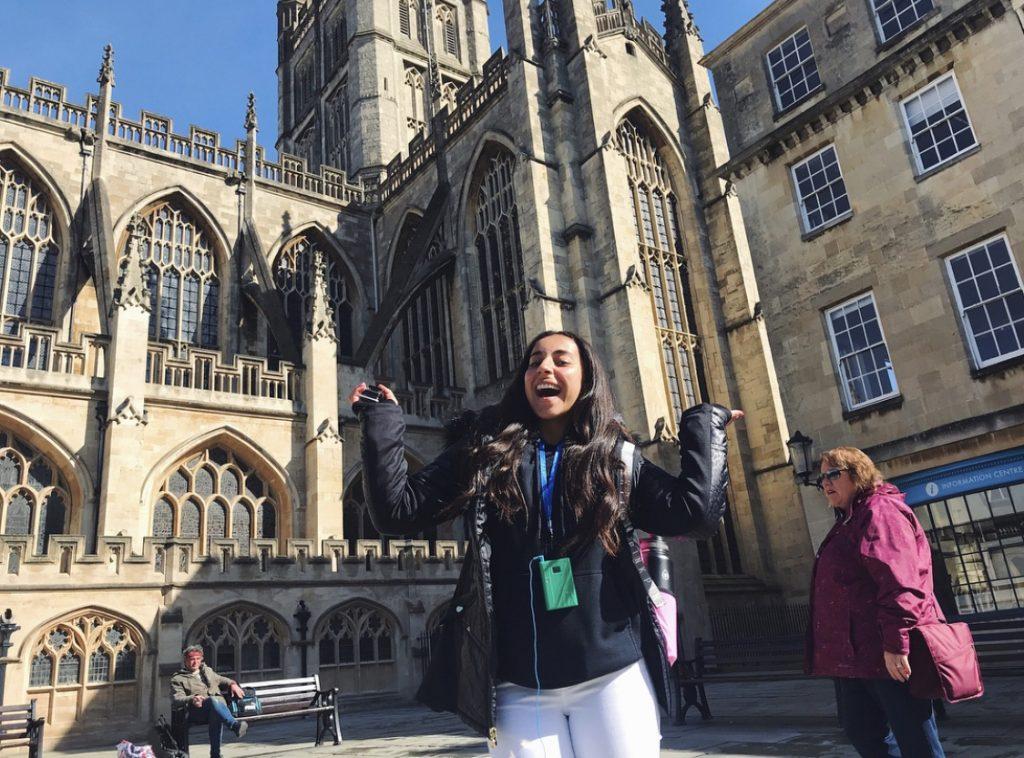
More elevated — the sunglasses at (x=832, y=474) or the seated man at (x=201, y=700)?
the sunglasses at (x=832, y=474)

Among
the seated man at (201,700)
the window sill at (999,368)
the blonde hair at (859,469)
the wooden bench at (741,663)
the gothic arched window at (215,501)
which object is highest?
the gothic arched window at (215,501)

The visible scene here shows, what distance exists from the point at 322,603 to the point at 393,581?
56.1 inches

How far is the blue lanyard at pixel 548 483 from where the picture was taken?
6.38ft

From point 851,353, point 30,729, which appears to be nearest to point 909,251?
point 851,353

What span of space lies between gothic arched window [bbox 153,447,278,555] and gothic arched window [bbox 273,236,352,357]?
7.12 metres

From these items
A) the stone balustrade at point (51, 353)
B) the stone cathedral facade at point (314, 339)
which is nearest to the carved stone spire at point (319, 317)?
the stone cathedral facade at point (314, 339)

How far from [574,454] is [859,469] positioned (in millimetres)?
2178

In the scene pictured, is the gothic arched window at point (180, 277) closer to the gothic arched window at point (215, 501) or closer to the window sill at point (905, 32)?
the gothic arched window at point (215, 501)

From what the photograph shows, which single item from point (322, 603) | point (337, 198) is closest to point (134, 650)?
point (322, 603)

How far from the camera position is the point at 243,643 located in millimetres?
12930

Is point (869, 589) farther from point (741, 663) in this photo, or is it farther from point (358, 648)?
point (358, 648)

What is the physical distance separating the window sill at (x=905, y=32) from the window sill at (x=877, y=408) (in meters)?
5.37

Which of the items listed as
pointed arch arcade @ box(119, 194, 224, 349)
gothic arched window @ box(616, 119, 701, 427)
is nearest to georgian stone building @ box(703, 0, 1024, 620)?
gothic arched window @ box(616, 119, 701, 427)

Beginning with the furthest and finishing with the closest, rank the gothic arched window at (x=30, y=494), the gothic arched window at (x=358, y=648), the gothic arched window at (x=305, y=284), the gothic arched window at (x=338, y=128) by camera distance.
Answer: the gothic arched window at (x=338, y=128) < the gothic arched window at (x=305, y=284) < the gothic arched window at (x=30, y=494) < the gothic arched window at (x=358, y=648)
